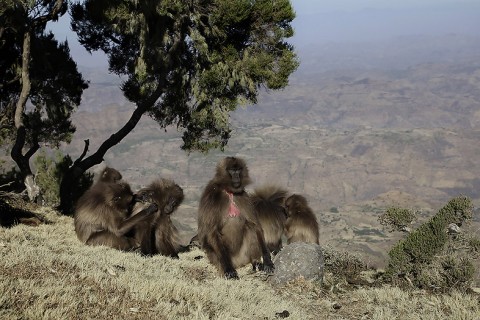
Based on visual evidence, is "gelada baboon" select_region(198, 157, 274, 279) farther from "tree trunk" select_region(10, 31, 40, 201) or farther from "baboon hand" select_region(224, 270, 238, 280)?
"tree trunk" select_region(10, 31, 40, 201)

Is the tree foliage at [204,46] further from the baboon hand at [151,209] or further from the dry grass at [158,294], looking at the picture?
the dry grass at [158,294]

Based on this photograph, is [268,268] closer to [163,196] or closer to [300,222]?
[163,196]

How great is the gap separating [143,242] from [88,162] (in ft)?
34.1

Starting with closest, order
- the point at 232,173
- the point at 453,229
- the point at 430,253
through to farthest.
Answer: the point at 232,173
the point at 430,253
the point at 453,229

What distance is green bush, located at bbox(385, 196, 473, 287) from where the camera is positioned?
10358 mm

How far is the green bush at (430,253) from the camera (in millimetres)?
10358

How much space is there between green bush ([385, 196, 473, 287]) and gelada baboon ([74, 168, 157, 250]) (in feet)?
18.1

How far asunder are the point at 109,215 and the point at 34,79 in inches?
420

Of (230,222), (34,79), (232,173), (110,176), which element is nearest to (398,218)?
(230,222)

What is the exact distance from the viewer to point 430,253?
11938 millimetres

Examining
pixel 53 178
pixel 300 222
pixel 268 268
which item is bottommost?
pixel 53 178

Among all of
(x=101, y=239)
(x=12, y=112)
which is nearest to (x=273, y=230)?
(x=101, y=239)

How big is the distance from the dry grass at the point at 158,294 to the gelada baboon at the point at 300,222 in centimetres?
290

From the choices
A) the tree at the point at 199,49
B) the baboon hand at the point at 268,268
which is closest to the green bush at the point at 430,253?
the baboon hand at the point at 268,268
